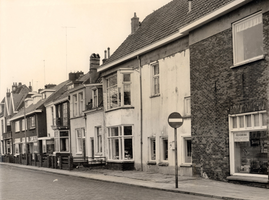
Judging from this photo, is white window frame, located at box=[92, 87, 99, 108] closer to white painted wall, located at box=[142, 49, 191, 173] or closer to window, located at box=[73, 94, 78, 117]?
window, located at box=[73, 94, 78, 117]

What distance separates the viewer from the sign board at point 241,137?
14.7 metres

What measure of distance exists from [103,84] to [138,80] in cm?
444

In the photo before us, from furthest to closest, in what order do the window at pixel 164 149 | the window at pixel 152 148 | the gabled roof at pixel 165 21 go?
the window at pixel 152 148
the window at pixel 164 149
the gabled roof at pixel 165 21

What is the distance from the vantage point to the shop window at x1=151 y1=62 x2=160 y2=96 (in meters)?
22.4

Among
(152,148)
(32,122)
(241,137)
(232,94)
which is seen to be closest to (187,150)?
(152,148)

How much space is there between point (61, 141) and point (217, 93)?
25532 mm

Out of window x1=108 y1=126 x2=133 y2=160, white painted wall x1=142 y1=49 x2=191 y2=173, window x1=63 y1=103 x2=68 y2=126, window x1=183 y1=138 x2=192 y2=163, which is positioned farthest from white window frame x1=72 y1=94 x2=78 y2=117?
window x1=183 y1=138 x2=192 y2=163

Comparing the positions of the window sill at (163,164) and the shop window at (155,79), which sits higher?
the shop window at (155,79)

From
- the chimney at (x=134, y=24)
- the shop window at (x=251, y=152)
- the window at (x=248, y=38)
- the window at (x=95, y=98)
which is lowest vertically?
the shop window at (x=251, y=152)

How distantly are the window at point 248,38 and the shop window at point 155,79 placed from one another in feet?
24.4

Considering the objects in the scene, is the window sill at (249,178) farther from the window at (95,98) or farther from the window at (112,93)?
the window at (95,98)

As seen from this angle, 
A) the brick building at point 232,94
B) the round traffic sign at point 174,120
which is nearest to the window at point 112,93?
the brick building at point 232,94

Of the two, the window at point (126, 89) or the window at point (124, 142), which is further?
the window at point (126, 89)

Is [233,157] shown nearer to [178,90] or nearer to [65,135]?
[178,90]
